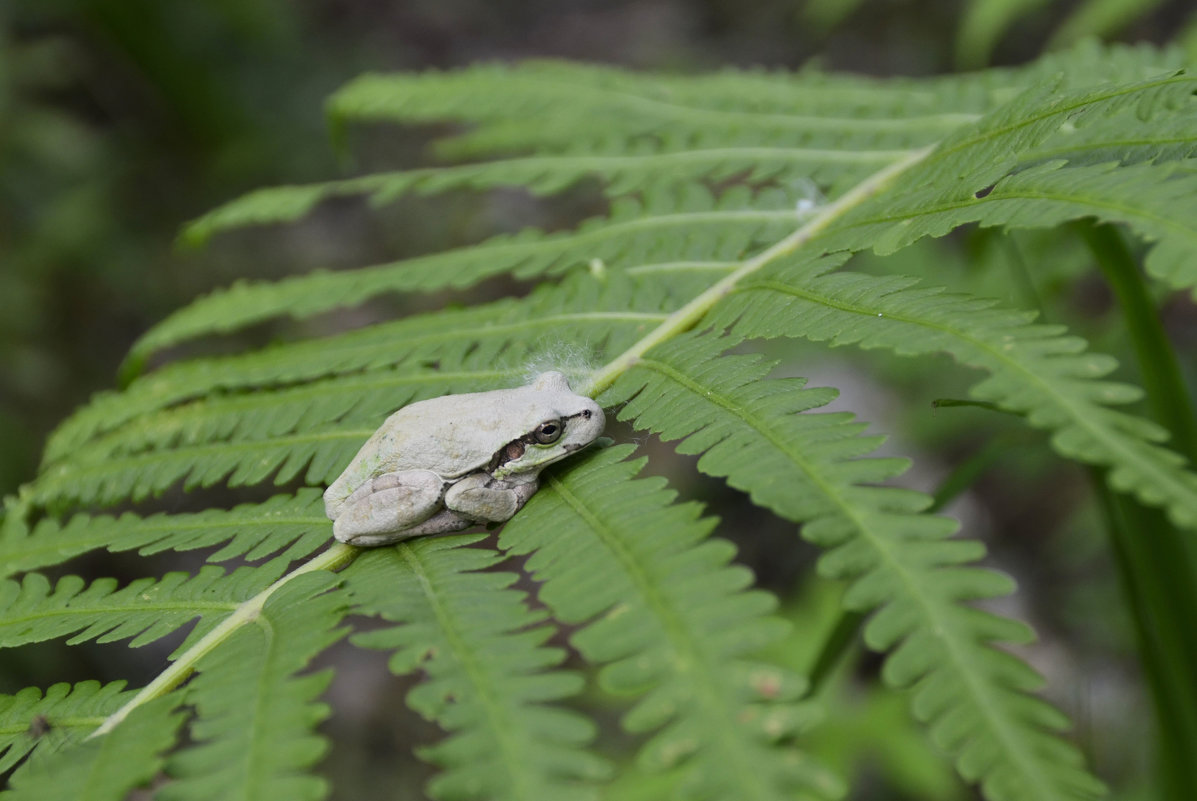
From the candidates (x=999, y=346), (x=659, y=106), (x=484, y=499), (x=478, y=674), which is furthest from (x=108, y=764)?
(x=659, y=106)

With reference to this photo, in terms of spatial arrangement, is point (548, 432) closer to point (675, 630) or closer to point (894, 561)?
point (675, 630)

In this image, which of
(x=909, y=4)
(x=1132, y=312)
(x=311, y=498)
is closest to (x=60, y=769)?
(x=311, y=498)

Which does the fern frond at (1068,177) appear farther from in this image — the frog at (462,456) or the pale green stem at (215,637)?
the pale green stem at (215,637)

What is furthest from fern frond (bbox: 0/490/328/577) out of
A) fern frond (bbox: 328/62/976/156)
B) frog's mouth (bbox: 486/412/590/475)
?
fern frond (bbox: 328/62/976/156)

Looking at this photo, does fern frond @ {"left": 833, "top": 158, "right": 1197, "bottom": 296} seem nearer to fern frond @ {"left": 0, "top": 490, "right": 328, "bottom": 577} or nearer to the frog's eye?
the frog's eye

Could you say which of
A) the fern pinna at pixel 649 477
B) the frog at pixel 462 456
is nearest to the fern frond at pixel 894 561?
the fern pinna at pixel 649 477
